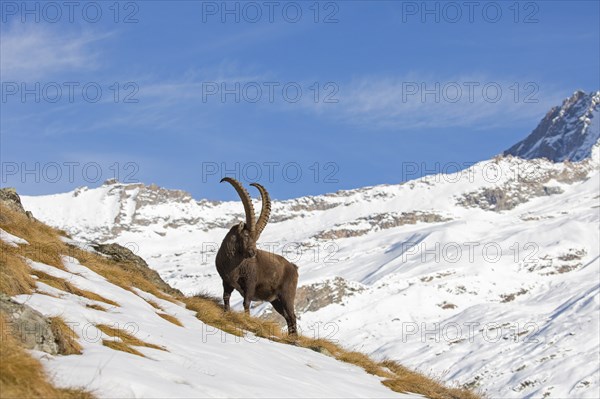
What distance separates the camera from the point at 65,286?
13883mm

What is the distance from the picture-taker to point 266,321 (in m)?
18.7

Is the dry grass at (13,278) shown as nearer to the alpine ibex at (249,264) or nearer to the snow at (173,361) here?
the snow at (173,361)

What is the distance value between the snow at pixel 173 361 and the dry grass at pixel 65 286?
1.12ft

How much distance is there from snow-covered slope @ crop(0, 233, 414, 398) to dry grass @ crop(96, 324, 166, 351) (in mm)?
79

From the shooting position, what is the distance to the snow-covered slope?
8.74 m

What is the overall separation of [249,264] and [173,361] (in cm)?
870

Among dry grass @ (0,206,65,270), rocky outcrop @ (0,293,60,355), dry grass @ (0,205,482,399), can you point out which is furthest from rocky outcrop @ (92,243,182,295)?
rocky outcrop @ (0,293,60,355)

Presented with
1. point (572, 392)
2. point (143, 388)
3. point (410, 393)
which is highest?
point (143, 388)

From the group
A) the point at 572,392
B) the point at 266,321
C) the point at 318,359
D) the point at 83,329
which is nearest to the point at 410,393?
the point at 318,359

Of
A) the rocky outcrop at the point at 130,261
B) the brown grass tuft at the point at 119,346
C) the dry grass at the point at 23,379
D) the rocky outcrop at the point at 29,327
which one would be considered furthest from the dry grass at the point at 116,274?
the dry grass at the point at 23,379

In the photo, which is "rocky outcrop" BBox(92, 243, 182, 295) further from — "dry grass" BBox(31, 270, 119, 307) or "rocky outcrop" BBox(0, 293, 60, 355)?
"rocky outcrop" BBox(0, 293, 60, 355)

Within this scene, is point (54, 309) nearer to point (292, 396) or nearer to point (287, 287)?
point (292, 396)

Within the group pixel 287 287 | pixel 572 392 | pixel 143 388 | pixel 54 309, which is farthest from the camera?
pixel 572 392

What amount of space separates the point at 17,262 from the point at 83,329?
260 cm
